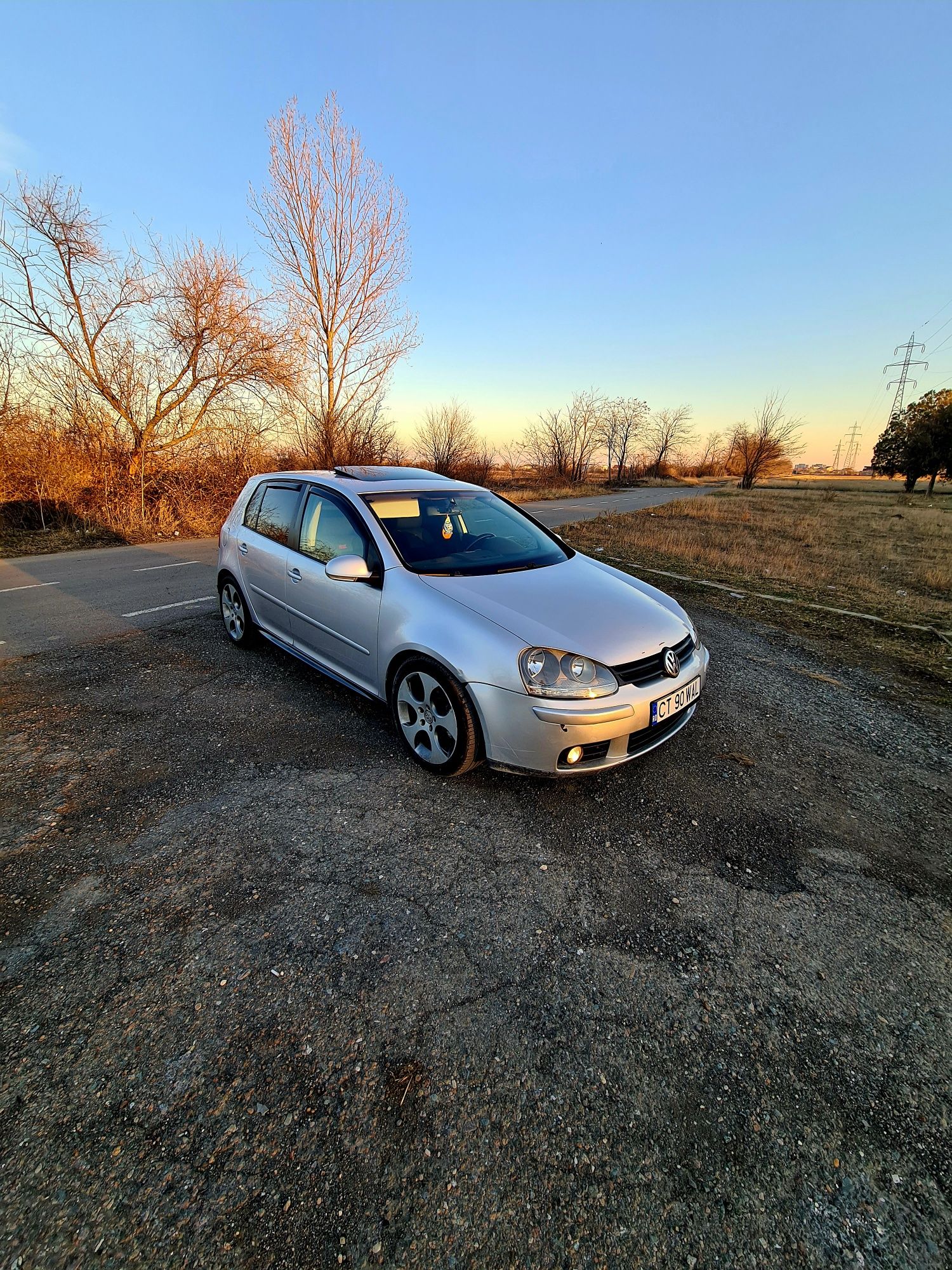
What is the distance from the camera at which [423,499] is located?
3910 mm

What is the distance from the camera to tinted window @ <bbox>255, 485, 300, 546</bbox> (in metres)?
4.18

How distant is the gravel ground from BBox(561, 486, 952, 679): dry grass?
389cm

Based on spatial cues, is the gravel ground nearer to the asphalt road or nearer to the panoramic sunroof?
the panoramic sunroof

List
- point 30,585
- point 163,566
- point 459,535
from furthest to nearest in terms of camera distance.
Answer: point 163,566, point 30,585, point 459,535

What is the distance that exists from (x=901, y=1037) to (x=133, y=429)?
16.8 meters

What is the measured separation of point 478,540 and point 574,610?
3.50 feet

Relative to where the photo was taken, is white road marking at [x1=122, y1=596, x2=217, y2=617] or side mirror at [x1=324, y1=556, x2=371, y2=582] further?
white road marking at [x1=122, y1=596, x2=217, y2=617]

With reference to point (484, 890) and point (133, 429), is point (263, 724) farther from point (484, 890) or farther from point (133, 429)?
point (133, 429)

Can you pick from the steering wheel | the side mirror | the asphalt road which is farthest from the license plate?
the asphalt road

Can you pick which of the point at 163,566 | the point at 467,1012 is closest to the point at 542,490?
the point at 163,566

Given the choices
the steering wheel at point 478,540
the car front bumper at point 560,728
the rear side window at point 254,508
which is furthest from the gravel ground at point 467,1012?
the rear side window at point 254,508

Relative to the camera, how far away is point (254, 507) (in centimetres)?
468

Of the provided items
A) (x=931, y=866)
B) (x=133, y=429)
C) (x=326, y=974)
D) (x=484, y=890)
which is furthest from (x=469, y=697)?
(x=133, y=429)

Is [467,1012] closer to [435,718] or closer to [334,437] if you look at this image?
[435,718]
